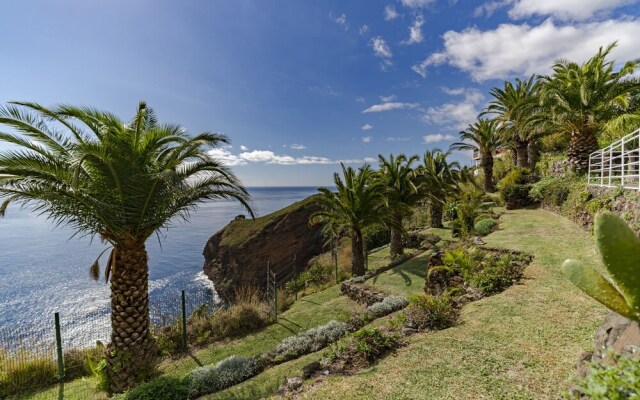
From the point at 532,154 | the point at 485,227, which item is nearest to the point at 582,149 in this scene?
the point at 485,227

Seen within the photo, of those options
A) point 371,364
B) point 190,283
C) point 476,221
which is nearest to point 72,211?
point 371,364

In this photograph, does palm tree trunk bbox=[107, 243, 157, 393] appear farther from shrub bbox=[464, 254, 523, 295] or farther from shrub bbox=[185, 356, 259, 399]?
shrub bbox=[464, 254, 523, 295]

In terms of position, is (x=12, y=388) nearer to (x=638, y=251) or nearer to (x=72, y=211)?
(x=72, y=211)

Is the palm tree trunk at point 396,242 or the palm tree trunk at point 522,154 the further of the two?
the palm tree trunk at point 522,154

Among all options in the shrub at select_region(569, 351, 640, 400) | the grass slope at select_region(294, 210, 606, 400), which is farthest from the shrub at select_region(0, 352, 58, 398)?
the shrub at select_region(569, 351, 640, 400)

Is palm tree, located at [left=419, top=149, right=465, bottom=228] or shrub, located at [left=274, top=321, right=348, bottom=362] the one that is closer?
shrub, located at [left=274, top=321, right=348, bottom=362]

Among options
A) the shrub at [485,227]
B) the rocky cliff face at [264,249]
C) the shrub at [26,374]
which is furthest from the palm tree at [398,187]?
the shrub at [26,374]

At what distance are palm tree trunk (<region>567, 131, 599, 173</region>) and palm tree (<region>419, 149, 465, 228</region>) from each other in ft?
22.1

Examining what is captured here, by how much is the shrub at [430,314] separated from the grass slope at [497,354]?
27cm

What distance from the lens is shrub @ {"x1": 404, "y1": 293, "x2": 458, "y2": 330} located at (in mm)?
6617

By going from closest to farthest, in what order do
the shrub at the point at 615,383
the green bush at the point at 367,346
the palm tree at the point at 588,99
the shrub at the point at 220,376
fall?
the shrub at the point at 615,383 → the green bush at the point at 367,346 → the shrub at the point at 220,376 → the palm tree at the point at 588,99

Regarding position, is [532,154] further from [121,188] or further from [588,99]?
[121,188]

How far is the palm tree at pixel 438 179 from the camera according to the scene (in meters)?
19.8

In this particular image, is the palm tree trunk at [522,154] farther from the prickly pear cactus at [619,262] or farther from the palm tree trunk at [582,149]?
the prickly pear cactus at [619,262]
